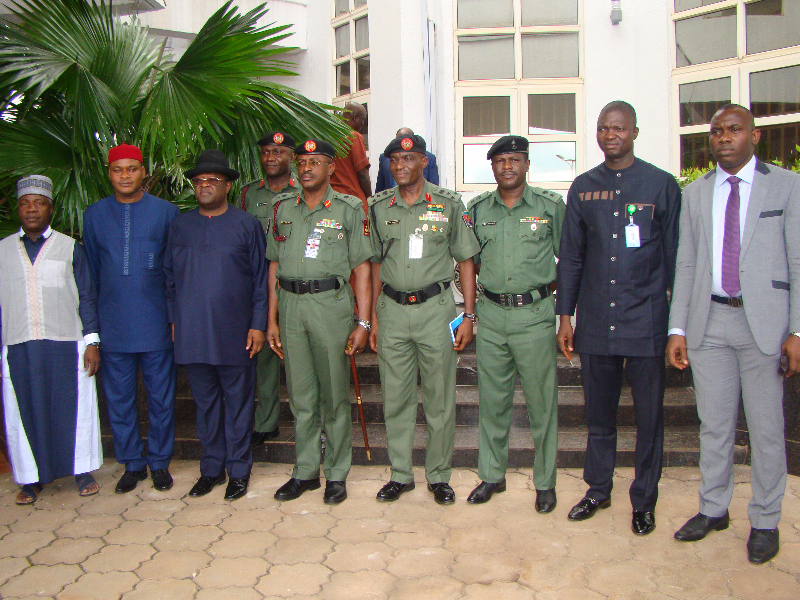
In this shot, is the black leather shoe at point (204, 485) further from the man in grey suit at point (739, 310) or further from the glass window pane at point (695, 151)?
the glass window pane at point (695, 151)

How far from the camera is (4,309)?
11.9ft

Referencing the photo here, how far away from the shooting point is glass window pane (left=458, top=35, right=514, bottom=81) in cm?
713

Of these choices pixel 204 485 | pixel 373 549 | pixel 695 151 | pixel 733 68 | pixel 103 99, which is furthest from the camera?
pixel 695 151

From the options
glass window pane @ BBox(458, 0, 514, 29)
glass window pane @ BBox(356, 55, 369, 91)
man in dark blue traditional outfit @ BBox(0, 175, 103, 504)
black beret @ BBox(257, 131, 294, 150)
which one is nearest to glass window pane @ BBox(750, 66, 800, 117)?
glass window pane @ BBox(458, 0, 514, 29)

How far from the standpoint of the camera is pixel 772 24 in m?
6.13

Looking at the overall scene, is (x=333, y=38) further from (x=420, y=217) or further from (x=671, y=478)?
(x=671, y=478)

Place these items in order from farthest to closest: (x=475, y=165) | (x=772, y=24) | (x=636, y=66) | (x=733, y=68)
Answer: (x=475, y=165) < (x=636, y=66) < (x=733, y=68) < (x=772, y=24)

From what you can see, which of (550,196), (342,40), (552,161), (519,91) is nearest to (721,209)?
(550,196)

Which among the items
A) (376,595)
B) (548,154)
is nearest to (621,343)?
(376,595)

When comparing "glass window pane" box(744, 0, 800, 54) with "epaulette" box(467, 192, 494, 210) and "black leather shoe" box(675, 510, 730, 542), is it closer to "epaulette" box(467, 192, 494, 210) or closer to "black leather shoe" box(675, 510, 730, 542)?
"epaulette" box(467, 192, 494, 210)

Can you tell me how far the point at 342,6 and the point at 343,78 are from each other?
0.81m

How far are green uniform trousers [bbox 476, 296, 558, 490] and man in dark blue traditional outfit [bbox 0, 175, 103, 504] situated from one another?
2163 mm

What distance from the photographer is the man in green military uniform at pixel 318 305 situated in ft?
11.4

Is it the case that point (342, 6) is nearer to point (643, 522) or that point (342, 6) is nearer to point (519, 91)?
point (519, 91)
